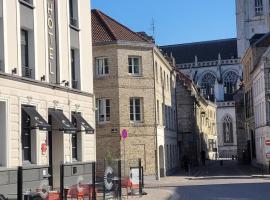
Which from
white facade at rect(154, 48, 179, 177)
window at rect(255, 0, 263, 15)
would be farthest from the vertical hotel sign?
window at rect(255, 0, 263, 15)

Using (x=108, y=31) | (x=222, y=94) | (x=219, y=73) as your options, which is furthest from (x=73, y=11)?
(x=219, y=73)

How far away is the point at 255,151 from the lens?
56.8 meters

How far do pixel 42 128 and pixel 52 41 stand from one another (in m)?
4.55

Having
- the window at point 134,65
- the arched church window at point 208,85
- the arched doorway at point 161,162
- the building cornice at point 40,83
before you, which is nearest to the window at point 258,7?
the arched church window at point 208,85

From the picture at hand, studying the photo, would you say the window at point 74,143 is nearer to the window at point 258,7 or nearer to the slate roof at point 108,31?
the slate roof at point 108,31

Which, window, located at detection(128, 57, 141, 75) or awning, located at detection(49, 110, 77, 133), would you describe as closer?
awning, located at detection(49, 110, 77, 133)

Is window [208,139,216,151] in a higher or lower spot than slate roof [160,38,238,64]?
lower

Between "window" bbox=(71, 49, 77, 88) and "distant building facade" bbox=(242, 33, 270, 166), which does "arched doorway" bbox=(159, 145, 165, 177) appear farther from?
"window" bbox=(71, 49, 77, 88)

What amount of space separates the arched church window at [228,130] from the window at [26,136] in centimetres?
8793

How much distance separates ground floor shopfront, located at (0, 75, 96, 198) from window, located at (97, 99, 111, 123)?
10037 mm

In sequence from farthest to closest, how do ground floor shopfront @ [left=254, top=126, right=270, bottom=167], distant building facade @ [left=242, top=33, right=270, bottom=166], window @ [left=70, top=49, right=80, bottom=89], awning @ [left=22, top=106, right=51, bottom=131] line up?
distant building facade @ [left=242, top=33, right=270, bottom=166], ground floor shopfront @ [left=254, top=126, right=270, bottom=167], window @ [left=70, top=49, right=80, bottom=89], awning @ [left=22, top=106, right=51, bottom=131]

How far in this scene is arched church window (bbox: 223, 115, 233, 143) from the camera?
108 meters

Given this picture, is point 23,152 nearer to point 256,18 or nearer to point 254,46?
point 254,46

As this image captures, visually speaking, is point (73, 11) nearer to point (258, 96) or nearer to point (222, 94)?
point (258, 96)
